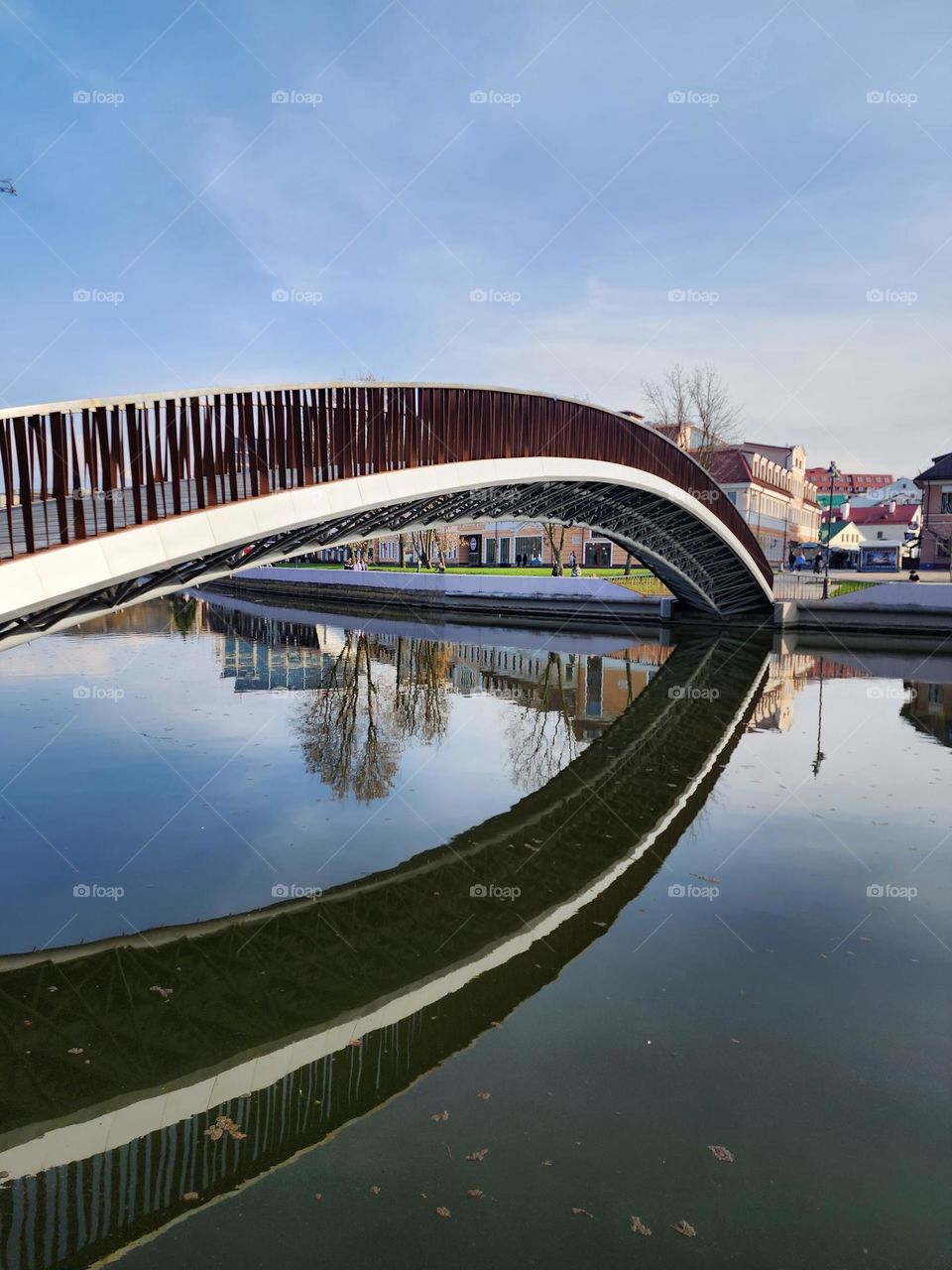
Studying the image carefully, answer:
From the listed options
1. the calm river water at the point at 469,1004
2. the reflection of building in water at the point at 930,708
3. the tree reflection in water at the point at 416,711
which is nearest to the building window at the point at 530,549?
the tree reflection in water at the point at 416,711

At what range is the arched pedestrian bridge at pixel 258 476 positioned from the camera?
31.1ft

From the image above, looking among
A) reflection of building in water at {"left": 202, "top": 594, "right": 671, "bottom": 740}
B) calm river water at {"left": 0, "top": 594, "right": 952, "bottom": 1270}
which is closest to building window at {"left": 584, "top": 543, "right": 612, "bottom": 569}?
reflection of building in water at {"left": 202, "top": 594, "right": 671, "bottom": 740}

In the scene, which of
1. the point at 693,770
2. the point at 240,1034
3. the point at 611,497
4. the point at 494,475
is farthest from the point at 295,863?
the point at 611,497

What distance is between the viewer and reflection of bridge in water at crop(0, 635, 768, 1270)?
5008mm

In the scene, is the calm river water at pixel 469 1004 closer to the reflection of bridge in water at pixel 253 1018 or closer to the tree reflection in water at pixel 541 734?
the reflection of bridge in water at pixel 253 1018

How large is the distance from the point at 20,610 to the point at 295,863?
4076 mm

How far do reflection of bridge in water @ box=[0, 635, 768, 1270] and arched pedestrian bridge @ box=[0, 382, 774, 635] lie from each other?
171 inches

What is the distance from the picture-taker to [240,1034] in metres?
6.43

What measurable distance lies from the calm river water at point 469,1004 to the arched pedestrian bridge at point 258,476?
330 cm

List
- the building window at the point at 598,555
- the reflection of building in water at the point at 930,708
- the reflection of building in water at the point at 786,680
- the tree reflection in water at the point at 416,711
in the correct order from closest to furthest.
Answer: the tree reflection in water at the point at 416,711 → the reflection of building in water at the point at 930,708 → the reflection of building in water at the point at 786,680 → the building window at the point at 598,555

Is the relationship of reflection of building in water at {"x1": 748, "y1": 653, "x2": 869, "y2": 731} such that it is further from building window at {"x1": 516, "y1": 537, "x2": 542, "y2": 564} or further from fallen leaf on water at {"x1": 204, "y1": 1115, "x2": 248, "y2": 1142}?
building window at {"x1": 516, "y1": 537, "x2": 542, "y2": 564}

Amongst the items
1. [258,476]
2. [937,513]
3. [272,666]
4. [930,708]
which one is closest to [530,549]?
[937,513]

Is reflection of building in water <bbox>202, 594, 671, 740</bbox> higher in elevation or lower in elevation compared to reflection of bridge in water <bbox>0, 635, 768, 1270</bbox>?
higher

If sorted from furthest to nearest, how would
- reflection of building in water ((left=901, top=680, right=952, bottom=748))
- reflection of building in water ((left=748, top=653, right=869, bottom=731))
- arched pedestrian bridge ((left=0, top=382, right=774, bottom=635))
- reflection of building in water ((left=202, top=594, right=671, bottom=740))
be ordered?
reflection of building in water ((left=202, top=594, right=671, bottom=740)), reflection of building in water ((left=748, top=653, right=869, bottom=731)), reflection of building in water ((left=901, top=680, right=952, bottom=748)), arched pedestrian bridge ((left=0, top=382, right=774, bottom=635))
